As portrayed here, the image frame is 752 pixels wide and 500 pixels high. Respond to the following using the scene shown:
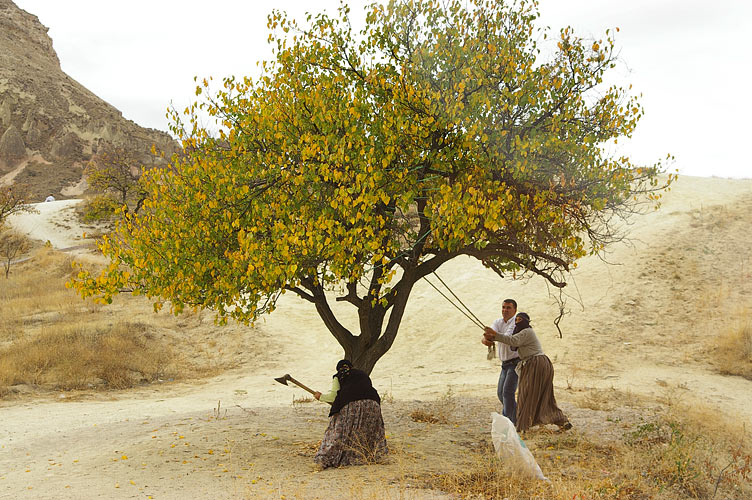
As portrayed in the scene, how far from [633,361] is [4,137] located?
294ft

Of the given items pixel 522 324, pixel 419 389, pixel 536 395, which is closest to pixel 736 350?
pixel 419 389

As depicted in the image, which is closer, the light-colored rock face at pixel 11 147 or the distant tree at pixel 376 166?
the distant tree at pixel 376 166

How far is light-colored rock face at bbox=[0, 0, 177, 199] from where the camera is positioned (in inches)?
3152

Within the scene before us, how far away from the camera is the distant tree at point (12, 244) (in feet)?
119

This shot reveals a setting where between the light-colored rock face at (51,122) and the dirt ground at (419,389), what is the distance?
57.2 m

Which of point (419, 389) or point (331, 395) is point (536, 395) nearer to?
Answer: point (331, 395)

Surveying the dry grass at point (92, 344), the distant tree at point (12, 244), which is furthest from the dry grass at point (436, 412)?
the distant tree at point (12, 244)

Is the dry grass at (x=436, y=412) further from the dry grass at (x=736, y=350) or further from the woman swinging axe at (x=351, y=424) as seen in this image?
the dry grass at (x=736, y=350)

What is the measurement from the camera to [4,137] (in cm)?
8025

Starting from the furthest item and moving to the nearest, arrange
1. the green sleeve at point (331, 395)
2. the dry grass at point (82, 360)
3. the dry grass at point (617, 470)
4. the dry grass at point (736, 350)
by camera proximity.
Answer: the dry grass at point (736, 350)
the dry grass at point (82, 360)
the green sleeve at point (331, 395)
the dry grass at point (617, 470)

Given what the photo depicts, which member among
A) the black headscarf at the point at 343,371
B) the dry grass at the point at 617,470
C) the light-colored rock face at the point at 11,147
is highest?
the light-colored rock face at the point at 11,147

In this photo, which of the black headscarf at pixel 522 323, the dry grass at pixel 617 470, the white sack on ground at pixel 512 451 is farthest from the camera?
the black headscarf at pixel 522 323

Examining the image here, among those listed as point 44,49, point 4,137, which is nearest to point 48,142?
point 4,137

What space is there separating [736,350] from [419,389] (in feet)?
33.5
